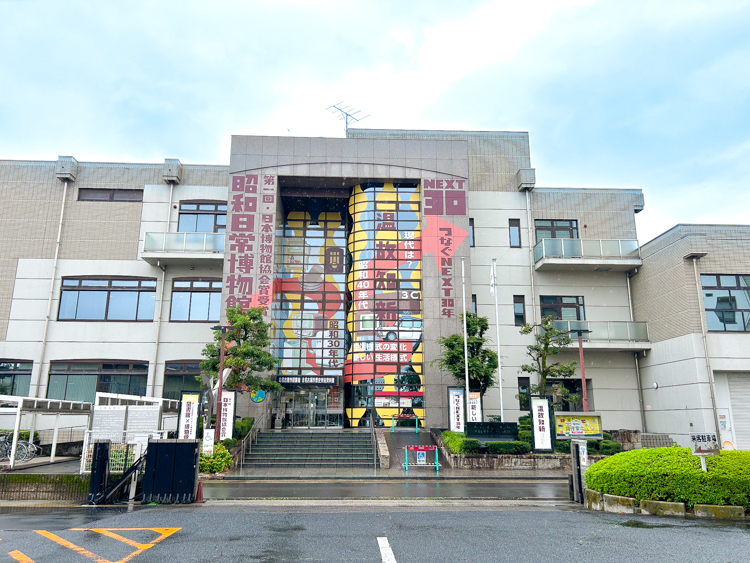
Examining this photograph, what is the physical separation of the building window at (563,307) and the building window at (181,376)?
1730 centimetres

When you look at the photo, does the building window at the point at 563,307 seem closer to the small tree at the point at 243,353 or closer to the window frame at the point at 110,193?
the small tree at the point at 243,353

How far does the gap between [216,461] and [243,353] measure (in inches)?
178

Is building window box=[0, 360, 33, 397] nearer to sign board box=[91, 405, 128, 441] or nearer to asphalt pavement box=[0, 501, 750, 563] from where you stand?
sign board box=[91, 405, 128, 441]

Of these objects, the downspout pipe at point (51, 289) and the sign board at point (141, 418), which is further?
the downspout pipe at point (51, 289)

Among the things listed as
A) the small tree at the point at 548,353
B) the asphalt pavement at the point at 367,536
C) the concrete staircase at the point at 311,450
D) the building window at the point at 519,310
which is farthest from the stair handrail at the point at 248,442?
the building window at the point at 519,310

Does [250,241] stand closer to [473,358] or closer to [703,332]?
[473,358]

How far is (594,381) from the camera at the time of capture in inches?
1067

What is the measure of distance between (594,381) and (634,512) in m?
18.0

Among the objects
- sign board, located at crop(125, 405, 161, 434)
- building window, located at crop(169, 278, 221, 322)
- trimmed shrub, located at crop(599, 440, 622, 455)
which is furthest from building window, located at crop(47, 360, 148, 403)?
trimmed shrub, located at crop(599, 440, 622, 455)

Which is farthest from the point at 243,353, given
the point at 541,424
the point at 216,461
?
the point at 541,424

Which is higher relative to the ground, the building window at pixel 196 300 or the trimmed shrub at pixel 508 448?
the building window at pixel 196 300

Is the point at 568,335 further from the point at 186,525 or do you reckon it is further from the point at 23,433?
the point at 23,433

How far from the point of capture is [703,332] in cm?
2269

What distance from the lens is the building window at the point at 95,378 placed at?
26.5 m
